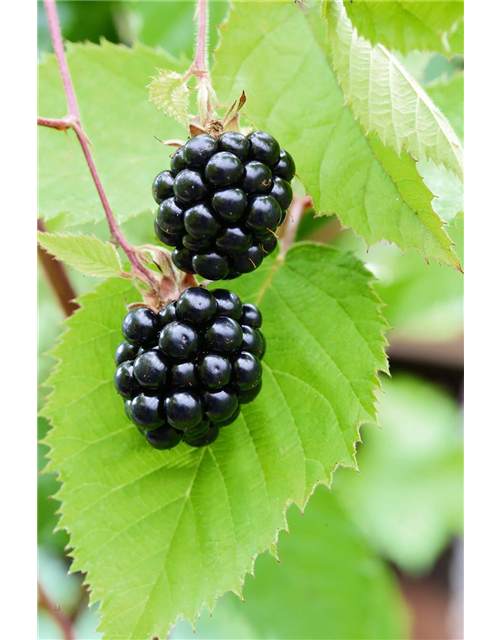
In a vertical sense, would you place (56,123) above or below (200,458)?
above

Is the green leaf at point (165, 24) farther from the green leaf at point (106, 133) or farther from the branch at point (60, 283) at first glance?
the branch at point (60, 283)

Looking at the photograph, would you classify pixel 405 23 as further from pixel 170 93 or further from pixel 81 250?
pixel 81 250

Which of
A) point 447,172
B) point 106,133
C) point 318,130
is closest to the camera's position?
point 447,172

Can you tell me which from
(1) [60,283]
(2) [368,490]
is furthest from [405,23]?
(2) [368,490]

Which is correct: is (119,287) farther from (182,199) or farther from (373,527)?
(373,527)
